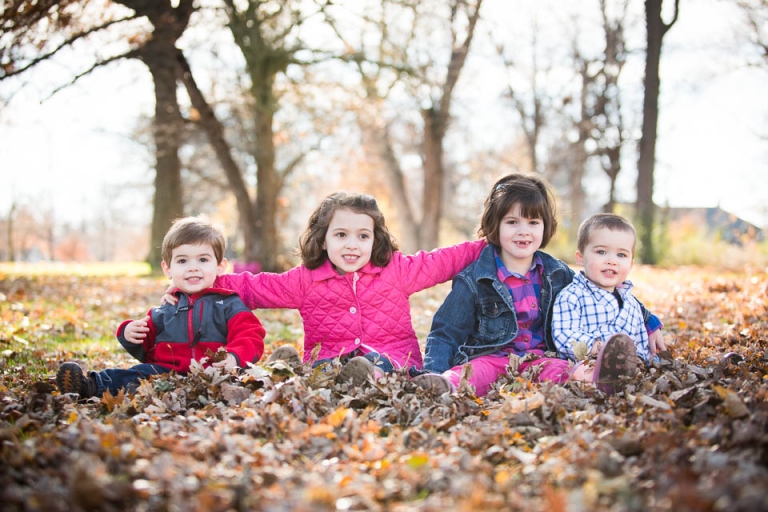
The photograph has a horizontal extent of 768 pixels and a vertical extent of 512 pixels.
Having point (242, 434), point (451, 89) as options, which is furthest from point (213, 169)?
point (242, 434)

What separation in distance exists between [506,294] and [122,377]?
2447 millimetres

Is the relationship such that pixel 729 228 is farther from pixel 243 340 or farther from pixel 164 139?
pixel 243 340

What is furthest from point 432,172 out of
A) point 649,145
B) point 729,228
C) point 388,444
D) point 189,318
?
point 388,444

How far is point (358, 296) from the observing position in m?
4.23

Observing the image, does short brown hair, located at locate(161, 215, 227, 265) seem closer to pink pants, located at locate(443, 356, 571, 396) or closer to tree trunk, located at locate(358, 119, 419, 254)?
pink pants, located at locate(443, 356, 571, 396)

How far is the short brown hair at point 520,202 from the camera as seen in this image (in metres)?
4.11

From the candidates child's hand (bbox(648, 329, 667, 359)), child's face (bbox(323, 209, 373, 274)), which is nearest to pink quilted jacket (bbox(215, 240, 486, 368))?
child's face (bbox(323, 209, 373, 274))

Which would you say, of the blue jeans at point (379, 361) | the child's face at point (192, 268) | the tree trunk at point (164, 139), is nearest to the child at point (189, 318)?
the child's face at point (192, 268)

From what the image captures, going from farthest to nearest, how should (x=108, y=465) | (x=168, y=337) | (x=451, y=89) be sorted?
(x=451, y=89)
(x=168, y=337)
(x=108, y=465)

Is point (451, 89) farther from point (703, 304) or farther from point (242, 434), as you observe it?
point (242, 434)

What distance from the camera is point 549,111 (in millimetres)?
25641

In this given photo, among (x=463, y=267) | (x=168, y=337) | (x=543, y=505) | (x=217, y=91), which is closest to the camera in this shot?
(x=543, y=505)

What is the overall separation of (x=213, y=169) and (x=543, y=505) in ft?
86.3

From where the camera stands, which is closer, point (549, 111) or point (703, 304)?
point (703, 304)
